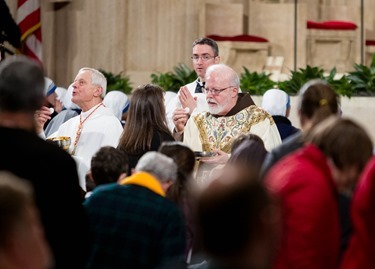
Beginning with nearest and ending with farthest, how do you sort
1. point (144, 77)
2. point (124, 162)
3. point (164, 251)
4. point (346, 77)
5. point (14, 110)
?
point (14, 110)
point (164, 251)
point (124, 162)
point (346, 77)
point (144, 77)

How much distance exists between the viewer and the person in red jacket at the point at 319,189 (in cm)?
504

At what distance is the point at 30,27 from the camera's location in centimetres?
1734

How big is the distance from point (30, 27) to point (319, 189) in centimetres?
1269

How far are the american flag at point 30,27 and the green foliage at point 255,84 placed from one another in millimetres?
3863

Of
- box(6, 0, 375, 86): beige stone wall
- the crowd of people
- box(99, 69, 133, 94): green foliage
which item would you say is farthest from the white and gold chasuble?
box(6, 0, 375, 86): beige stone wall

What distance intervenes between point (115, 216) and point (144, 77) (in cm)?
1194

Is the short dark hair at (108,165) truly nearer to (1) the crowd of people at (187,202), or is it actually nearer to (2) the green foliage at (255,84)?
(1) the crowd of people at (187,202)

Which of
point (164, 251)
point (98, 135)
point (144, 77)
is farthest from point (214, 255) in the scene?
point (144, 77)

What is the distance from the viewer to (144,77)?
696 inches

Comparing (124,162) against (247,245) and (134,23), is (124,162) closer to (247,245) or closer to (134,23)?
(247,245)

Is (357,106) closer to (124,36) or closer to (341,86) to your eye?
(341,86)

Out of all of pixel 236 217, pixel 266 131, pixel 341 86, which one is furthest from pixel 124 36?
pixel 236 217

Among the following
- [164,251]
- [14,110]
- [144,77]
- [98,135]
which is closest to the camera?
[14,110]

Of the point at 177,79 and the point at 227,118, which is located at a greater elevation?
the point at 177,79
